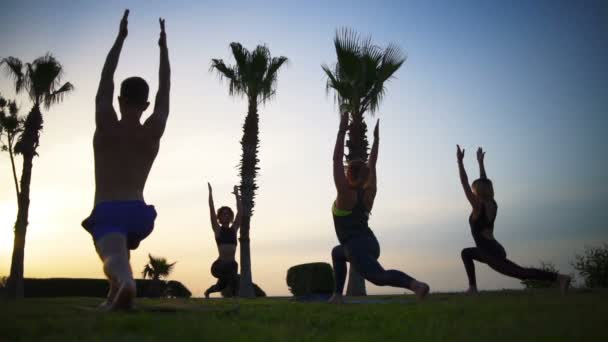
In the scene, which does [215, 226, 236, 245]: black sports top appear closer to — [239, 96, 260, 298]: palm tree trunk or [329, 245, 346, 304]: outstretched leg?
[329, 245, 346, 304]: outstretched leg

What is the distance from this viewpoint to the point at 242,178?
2078 cm

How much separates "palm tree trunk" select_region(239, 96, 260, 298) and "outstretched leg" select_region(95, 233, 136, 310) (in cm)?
1552

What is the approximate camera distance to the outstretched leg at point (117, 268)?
3.83 meters

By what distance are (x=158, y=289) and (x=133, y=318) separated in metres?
17.3

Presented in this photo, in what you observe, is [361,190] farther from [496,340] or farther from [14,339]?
[14,339]

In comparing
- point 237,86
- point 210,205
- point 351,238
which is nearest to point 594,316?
point 351,238

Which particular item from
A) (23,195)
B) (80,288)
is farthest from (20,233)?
(80,288)

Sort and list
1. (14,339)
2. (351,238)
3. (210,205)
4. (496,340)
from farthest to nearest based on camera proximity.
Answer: (210,205) < (351,238) < (14,339) < (496,340)

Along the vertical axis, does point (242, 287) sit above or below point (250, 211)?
below

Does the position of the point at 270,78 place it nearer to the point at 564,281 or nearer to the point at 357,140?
the point at 357,140

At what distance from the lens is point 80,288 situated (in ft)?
63.0

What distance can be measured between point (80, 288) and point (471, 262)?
51.5ft

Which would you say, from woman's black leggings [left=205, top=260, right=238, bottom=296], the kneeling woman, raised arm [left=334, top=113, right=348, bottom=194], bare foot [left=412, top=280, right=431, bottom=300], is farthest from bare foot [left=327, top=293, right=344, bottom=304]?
woman's black leggings [left=205, top=260, right=238, bottom=296]

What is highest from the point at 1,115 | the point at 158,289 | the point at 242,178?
the point at 1,115
